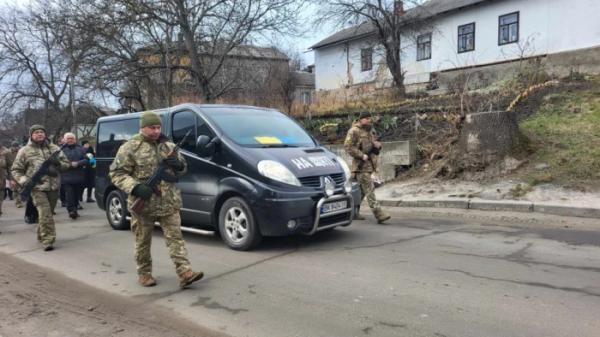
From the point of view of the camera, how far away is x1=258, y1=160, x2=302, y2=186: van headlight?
20.2 ft

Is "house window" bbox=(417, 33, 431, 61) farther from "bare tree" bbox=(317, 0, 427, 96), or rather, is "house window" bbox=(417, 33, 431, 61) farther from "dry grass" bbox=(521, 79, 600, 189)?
"dry grass" bbox=(521, 79, 600, 189)

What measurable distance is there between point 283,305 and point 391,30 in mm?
25206

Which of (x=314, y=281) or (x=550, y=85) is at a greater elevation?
(x=550, y=85)

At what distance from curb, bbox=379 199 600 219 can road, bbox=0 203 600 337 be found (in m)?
0.37

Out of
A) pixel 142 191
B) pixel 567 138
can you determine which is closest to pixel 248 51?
pixel 567 138

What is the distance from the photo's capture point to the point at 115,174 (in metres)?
4.90

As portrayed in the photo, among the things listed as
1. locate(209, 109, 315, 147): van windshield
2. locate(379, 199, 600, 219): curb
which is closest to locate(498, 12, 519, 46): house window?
locate(379, 199, 600, 219): curb

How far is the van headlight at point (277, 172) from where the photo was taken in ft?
20.2

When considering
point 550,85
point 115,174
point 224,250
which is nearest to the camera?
point 115,174

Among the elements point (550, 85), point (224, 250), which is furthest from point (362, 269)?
point (550, 85)

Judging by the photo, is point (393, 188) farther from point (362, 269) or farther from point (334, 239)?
point (362, 269)

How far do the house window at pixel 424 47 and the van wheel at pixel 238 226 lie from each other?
2885 cm

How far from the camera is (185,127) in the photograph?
7297mm

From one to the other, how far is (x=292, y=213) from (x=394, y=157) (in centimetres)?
722
